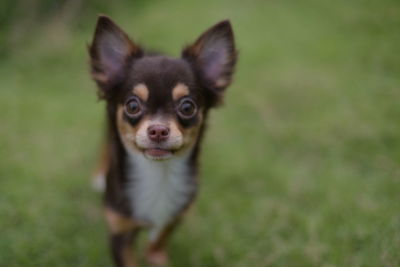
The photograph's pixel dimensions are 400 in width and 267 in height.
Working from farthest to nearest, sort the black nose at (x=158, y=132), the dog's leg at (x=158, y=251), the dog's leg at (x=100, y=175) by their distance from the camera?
the dog's leg at (x=100, y=175)
the dog's leg at (x=158, y=251)
the black nose at (x=158, y=132)

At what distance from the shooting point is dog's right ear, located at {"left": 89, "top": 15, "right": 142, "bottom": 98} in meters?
3.01

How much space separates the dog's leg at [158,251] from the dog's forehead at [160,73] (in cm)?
131

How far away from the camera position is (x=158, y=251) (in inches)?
144

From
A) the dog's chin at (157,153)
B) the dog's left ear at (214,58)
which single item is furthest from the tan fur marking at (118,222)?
the dog's left ear at (214,58)

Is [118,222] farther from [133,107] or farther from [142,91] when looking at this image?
[142,91]

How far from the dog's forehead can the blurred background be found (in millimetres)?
1569

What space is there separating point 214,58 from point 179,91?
50 centimetres

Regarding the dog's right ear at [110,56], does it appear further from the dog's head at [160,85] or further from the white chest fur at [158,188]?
the white chest fur at [158,188]

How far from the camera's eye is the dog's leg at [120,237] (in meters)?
3.16

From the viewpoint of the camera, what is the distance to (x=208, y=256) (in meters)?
3.68

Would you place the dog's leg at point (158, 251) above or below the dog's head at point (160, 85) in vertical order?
below

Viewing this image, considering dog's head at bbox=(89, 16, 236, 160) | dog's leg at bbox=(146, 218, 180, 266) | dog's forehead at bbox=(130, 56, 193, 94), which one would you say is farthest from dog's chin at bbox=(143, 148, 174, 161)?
dog's leg at bbox=(146, 218, 180, 266)

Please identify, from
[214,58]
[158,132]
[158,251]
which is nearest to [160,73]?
[158,132]

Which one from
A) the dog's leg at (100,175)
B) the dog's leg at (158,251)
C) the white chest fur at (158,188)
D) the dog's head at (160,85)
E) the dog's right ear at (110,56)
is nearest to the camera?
the dog's head at (160,85)
